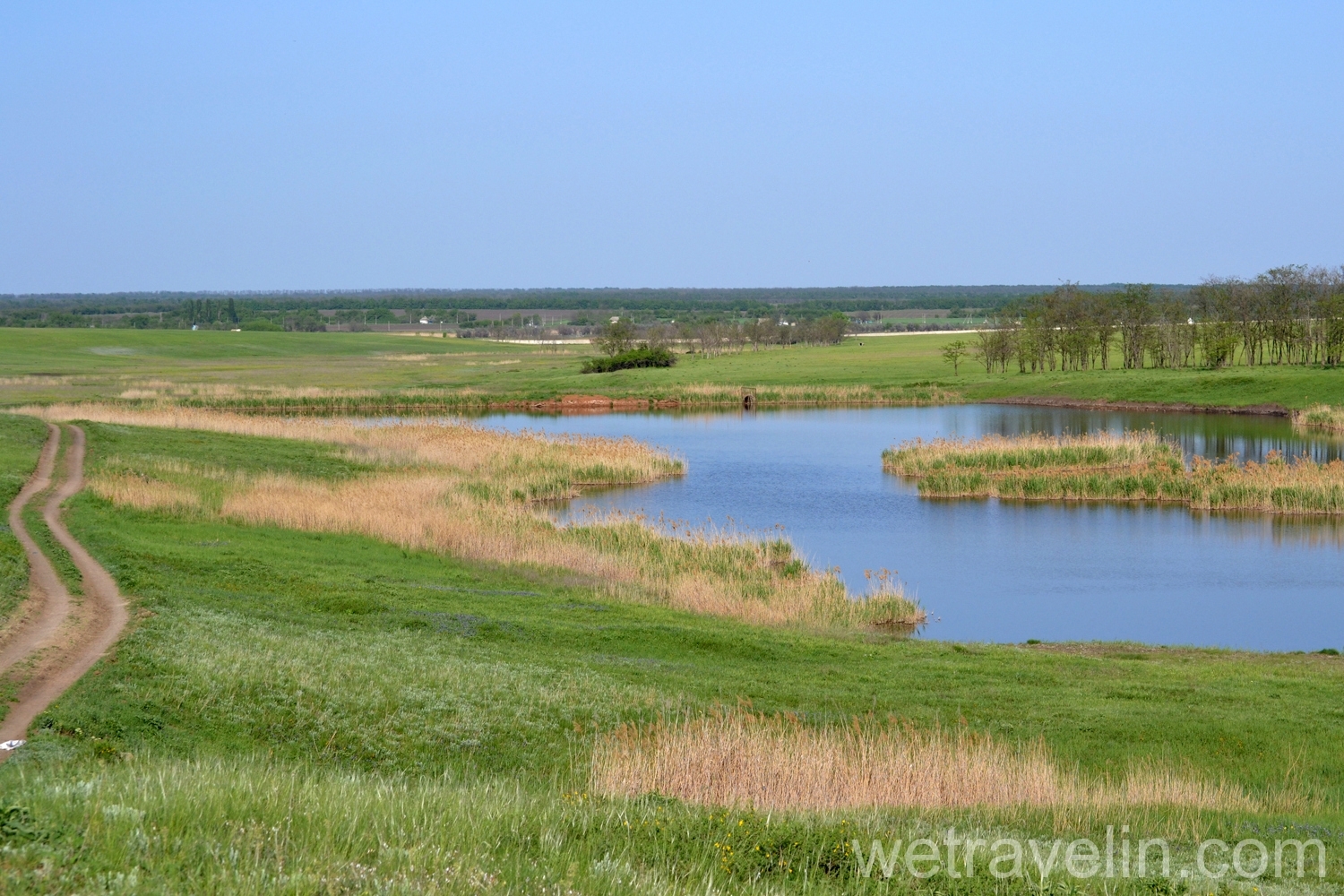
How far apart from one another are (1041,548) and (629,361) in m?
65.4

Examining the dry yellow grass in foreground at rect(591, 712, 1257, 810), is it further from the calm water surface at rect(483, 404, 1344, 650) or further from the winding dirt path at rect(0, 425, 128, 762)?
the calm water surface at rect(483, 404, 1344, 650)

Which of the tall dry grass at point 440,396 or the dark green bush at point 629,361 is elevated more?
the dark green bush at point 629,361

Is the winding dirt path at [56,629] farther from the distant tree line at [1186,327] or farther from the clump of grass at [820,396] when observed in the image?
the distant tree line at [1186,327]

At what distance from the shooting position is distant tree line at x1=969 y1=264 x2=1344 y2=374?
7781 centimetres

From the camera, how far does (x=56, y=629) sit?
Answer: 46.2ft

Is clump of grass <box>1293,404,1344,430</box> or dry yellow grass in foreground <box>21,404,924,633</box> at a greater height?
dry yellow grass in foreground <box>21,404,924,633</box>

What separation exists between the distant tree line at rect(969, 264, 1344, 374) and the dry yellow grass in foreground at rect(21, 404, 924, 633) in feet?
176

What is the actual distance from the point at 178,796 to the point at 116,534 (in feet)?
52.6

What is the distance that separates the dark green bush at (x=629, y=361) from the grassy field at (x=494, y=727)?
2650 inches

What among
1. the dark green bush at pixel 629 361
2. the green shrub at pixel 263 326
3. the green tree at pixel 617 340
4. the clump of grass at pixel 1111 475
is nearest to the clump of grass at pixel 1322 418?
the clump of grass at pixel 1111 475

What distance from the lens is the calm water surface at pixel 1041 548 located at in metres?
22.7

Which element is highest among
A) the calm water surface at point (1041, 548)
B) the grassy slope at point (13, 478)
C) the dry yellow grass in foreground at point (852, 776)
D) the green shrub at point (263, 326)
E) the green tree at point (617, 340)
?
the green shrub at point (263, 326)

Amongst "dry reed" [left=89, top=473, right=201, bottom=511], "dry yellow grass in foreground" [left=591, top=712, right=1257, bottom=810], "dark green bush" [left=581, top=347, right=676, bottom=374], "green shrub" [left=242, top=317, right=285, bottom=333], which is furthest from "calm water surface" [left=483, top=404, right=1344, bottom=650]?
"green shrub" [left=242, top=317, right=285, bottom=333]

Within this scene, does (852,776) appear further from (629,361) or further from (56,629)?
(629,361)
